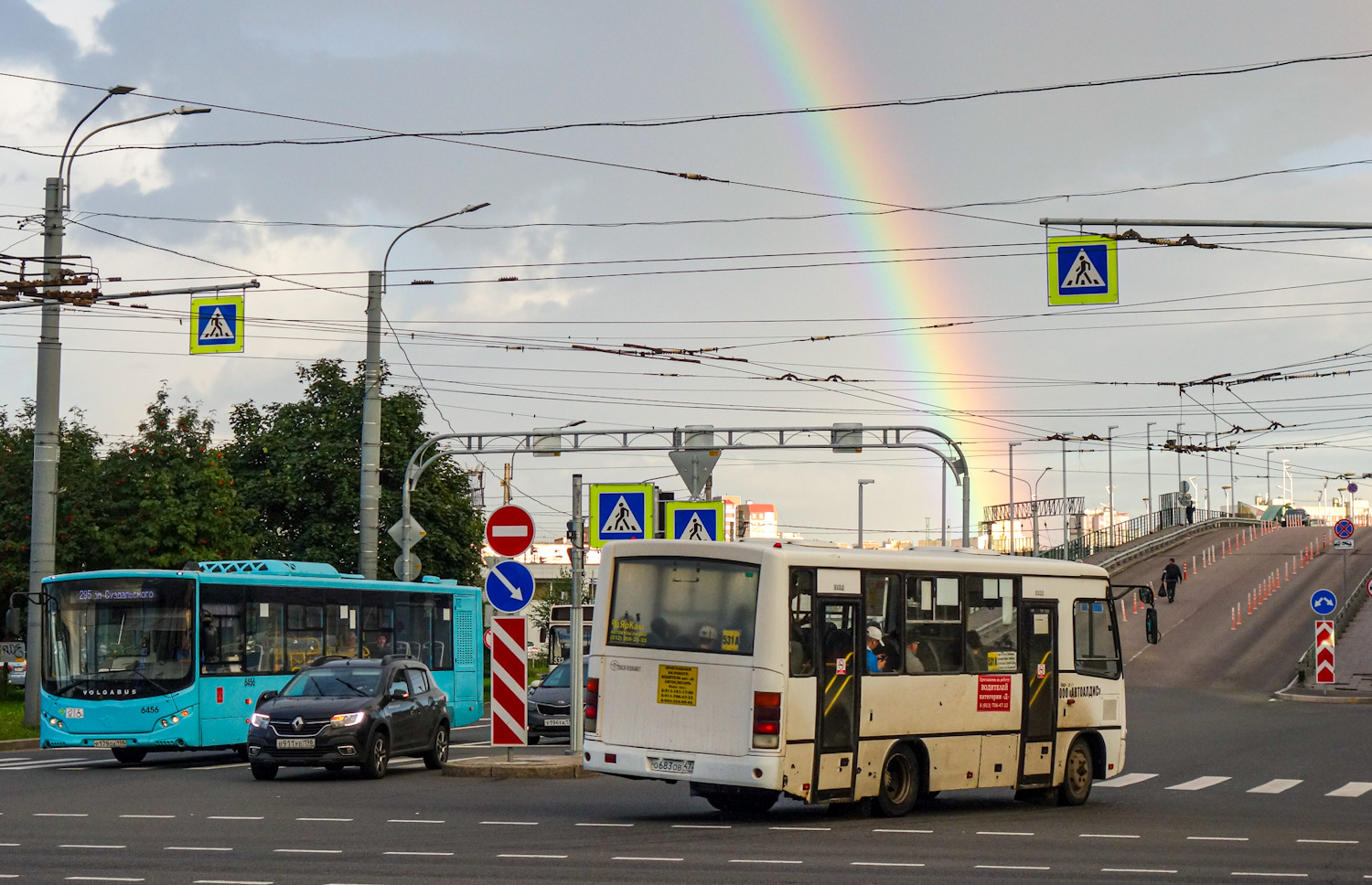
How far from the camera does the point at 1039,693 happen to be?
18250 millimetres

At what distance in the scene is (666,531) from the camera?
1118 inches

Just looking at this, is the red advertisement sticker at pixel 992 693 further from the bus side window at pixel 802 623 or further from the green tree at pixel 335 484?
the green tree at pixel 335 484

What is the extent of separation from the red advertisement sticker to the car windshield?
8112 mm

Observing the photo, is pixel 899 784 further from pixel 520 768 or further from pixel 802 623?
pixel 520 768

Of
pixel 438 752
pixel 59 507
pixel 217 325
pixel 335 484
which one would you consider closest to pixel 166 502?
pixel 59 507

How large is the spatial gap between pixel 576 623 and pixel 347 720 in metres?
3.08

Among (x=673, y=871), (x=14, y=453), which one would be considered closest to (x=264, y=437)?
(x=14, y=453)

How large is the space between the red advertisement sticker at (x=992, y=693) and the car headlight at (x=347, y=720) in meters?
7.87

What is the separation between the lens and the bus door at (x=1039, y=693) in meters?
18.1

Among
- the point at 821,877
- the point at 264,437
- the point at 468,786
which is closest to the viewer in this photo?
the point at 821,877

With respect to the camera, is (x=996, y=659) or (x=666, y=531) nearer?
(x=996, y=659)

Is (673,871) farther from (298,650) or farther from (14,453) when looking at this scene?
(14,453)

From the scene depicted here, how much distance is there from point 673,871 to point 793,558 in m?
4.42

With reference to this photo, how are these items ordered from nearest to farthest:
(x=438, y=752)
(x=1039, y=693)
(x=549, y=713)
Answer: (x=1039, y=693), (x=438, y=752), (x=549, y=713)
